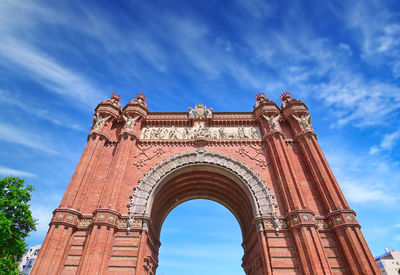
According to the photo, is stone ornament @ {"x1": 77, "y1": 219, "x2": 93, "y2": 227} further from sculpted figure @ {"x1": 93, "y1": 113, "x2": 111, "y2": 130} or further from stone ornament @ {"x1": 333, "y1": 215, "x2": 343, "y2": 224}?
stone ornament @ {"x1": 333, "y1": 215, "x2": 343, "y2": 224}

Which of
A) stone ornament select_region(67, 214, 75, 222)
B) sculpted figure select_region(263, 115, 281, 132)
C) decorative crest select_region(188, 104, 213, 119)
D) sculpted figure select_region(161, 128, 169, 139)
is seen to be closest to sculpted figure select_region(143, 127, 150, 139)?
sculpted figure select_region(161, 128, 169, 139)

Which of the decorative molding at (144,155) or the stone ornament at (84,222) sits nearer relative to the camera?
the stone ornament at (84,222)

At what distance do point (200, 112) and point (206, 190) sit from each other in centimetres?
689

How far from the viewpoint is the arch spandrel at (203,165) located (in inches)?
561

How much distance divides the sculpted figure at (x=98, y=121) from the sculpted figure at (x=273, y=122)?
13167 millimetres

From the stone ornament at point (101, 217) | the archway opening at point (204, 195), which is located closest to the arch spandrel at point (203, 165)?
the archway opening at point (204, 195)

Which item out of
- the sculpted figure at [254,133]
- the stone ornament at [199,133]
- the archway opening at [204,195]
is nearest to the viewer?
the archway opening at [204,195]

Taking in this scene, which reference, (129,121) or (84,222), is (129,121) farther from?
(84,222)

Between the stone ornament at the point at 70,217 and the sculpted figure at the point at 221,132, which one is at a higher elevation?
the sculpted figure at the point at 221,132

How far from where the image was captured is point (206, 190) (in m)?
19.5

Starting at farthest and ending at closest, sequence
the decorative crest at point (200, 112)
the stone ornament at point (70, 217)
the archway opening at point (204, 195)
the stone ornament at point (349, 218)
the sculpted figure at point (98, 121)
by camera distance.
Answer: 1. the decorative crest at point (200, 112)
2. the sculpted figure at point (98, 121)
3. the archway opening at point (204, 195)
4. the stone ornament at point (70, 217)
5. the stone ornament at point (349, 218)

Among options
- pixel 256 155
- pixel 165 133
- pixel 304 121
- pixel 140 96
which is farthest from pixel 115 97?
pixel 304 121

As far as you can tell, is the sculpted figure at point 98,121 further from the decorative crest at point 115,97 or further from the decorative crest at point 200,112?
the decorative crest at point 200,112

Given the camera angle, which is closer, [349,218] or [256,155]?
[349,218]
